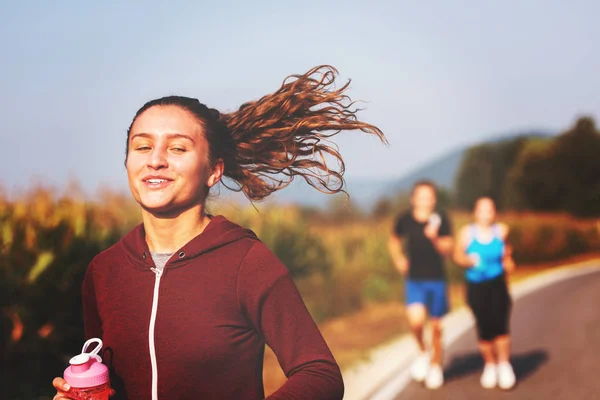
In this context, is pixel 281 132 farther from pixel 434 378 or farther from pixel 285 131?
pixel 434 378

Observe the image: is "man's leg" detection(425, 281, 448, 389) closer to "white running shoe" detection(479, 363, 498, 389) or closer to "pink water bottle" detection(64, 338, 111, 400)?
"white running shoe" detection(479, 363, 498, 389)

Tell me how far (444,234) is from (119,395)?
14.9 feet

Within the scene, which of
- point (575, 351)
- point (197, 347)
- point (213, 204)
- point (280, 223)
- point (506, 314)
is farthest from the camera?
point (280, 223)

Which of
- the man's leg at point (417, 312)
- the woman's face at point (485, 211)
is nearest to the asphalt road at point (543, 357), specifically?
the man's leg at point (417, 312)

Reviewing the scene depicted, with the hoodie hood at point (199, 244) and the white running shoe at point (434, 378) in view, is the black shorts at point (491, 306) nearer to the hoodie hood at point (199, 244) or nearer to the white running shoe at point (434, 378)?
the white running shoe at point (434, 378)

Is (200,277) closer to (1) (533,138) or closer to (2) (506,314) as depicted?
(2) (506,314)

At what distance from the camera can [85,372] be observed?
2277 mm

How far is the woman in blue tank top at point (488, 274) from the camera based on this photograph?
253 inches

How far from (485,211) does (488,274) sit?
521 millimetres

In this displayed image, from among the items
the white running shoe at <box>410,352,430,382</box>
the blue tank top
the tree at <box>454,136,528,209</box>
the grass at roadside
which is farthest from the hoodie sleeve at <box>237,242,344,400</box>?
the tree at <box>454,136,528,209</box>

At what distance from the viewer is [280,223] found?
10.2m

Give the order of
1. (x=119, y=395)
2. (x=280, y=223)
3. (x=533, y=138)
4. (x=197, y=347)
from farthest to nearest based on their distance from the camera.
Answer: (x=533, y=138)
(x=280, y=223)
(x=119, y=395)
(x=197, y=347)

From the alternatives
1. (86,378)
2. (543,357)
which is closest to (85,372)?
(86,378)

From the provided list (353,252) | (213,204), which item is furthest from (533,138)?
(213,204)
